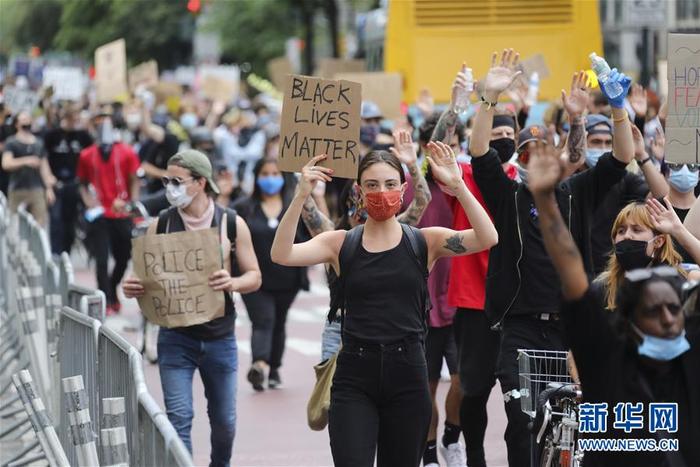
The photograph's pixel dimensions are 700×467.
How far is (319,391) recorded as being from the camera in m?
7.68

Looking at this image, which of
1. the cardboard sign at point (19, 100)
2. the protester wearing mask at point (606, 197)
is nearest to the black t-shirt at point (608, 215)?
the protester wearing mask at point (606, 197)

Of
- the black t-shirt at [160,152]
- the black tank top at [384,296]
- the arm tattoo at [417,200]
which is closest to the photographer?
the black tank top at [384,296]

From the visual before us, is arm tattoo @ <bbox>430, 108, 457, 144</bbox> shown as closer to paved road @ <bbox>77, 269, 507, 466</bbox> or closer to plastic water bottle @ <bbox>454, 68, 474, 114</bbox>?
plastic water bottle @ <bbox>454, 68, 474, 114</bbox>

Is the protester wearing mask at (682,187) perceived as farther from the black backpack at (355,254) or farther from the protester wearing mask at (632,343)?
the protester wearing mask at (632,343)

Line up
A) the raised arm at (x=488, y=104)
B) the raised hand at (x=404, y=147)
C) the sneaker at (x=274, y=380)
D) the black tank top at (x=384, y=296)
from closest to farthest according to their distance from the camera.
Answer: the black tank top at (x=384, y=296)
the raised hand at (x=404, y=147)
the raised arm at (x=488, y=104)
the sneaker at (x=274, y=380)

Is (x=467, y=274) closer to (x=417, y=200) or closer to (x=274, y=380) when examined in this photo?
(x=417, y=200)

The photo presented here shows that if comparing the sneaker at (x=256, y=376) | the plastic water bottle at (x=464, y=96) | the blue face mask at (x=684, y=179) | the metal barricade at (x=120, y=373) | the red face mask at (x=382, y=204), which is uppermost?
the plastic water bottle at (x=464, y=96)

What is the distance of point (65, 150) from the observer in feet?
67.1

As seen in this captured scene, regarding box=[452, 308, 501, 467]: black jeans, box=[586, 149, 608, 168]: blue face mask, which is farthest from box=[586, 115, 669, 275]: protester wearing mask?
box=[452, 308, 501, 467]: black jeans

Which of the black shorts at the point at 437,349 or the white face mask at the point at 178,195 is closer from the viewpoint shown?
the white face mask at the point at 178,195

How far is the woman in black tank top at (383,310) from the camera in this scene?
21.7 ft

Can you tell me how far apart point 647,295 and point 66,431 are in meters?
4.04

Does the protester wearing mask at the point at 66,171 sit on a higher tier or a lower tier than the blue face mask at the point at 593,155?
lower

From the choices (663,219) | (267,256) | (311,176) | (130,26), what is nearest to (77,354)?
(311,176)
